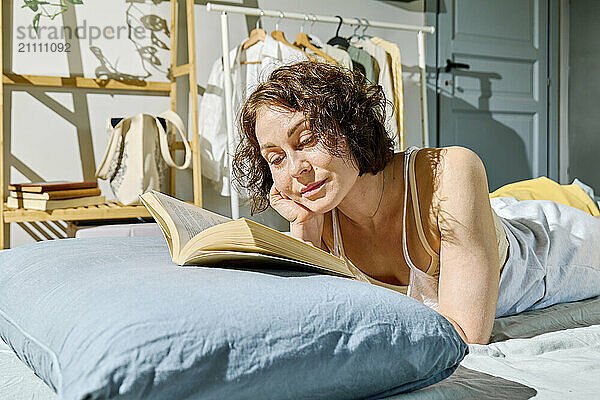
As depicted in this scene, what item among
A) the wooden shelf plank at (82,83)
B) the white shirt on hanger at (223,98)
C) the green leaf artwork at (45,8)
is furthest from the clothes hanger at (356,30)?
the green leaf artwork at (45,8)

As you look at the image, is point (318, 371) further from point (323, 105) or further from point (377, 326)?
point (323, 105)

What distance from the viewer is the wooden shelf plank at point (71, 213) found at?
2.19m

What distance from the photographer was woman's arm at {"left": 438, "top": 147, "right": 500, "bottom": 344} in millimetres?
902

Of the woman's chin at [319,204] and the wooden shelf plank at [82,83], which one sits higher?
the wooden shelf plank at [82,83]

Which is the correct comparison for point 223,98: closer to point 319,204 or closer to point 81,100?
point 81,100

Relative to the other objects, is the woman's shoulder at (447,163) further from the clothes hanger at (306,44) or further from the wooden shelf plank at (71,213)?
the clothes hanger at (306,44)

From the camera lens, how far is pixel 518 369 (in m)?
0.75

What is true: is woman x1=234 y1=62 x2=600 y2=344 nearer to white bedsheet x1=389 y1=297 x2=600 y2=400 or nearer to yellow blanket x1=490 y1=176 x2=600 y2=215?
white bedsheet x1=389 y1=297 x2=600 y2=400

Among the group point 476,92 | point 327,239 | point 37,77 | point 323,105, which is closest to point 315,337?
point 323,105

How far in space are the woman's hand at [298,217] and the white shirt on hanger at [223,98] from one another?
61.1 inches

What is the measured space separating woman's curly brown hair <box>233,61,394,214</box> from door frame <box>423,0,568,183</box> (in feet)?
8.10

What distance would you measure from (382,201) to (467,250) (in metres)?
0.21

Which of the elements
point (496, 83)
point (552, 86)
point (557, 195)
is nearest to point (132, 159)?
point (557, 195)

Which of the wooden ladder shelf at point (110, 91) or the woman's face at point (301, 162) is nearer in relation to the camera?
the woman's face at point (301, 162)
